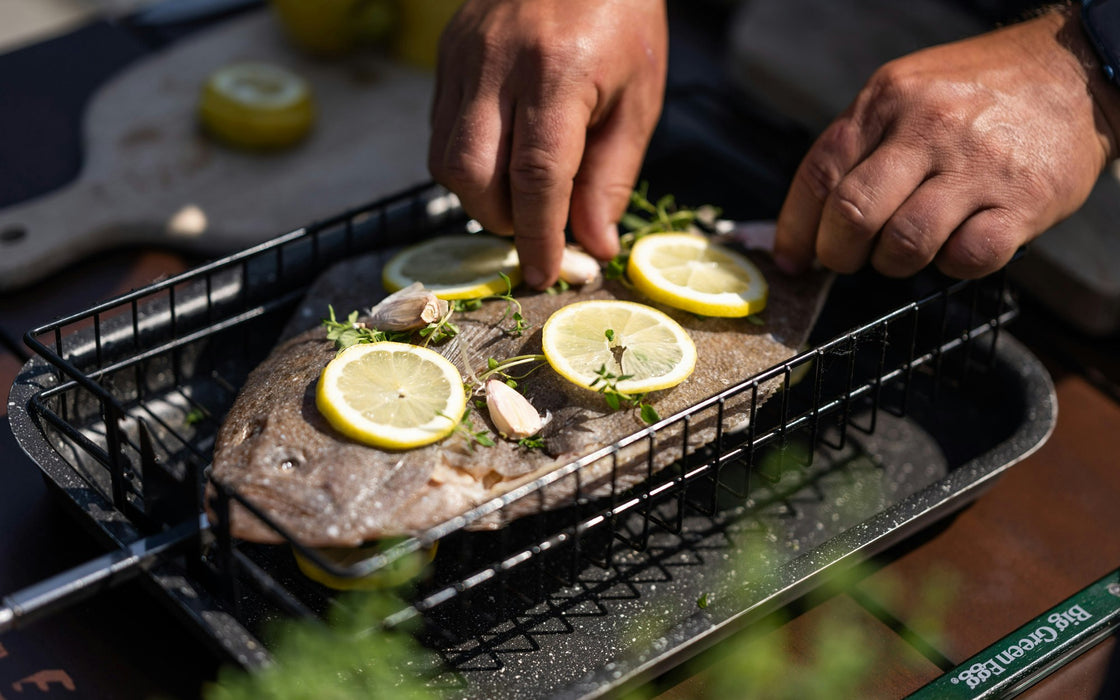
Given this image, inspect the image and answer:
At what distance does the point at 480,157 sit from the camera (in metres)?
1.76

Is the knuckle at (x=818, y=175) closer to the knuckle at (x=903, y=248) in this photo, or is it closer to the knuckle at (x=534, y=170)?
the knuckle at (x=903, y=248)

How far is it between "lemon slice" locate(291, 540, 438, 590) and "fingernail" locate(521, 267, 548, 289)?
0.44m

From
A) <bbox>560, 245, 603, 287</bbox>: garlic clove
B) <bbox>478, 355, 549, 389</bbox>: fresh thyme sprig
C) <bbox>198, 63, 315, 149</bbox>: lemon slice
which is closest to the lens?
<bbox>478, 355, 549, 389</bbox>: fresh thyme sprig

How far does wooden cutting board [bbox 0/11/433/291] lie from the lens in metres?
2.36

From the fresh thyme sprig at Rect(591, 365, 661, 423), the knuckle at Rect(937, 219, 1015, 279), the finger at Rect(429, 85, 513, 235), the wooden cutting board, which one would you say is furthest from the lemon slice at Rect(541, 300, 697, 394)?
the wooden cutting board

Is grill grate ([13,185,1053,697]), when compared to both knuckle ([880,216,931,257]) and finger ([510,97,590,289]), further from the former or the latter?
finger ([510,97,590,289])

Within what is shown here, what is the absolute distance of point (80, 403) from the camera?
1777mm

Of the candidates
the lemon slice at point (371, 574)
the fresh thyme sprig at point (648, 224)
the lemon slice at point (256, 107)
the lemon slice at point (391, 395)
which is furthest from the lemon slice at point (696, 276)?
the lemon slice at point (256, 107)

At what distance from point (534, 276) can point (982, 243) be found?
2.18ft

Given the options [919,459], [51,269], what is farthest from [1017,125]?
[51,269]

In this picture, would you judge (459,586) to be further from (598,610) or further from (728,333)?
(728,333)

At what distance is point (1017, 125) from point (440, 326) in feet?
3.00

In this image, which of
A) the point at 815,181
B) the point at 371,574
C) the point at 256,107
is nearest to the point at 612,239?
the point at 815,181

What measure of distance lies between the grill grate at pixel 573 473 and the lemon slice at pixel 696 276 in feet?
0.46
